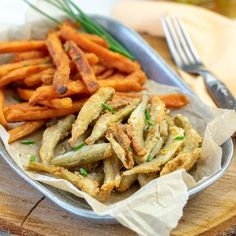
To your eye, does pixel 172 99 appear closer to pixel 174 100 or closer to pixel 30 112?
pixel 174 100

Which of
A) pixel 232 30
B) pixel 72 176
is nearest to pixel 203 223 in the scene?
pixel 72 176

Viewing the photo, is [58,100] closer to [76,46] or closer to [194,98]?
[76,46]

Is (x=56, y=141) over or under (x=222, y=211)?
over

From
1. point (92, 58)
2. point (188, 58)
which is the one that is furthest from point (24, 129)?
point (188, 58)

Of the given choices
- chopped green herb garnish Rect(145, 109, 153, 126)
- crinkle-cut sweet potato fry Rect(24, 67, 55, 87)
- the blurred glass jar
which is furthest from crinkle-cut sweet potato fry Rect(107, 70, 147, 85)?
the blurred glass jar

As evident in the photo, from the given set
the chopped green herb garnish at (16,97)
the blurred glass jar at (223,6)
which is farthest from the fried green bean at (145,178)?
the blurred glass jar at (223,6)

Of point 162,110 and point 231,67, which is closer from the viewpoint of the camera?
point 162,110

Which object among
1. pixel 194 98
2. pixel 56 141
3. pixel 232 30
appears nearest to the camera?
pixel 56 141

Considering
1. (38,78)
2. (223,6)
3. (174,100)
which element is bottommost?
(223,6)
